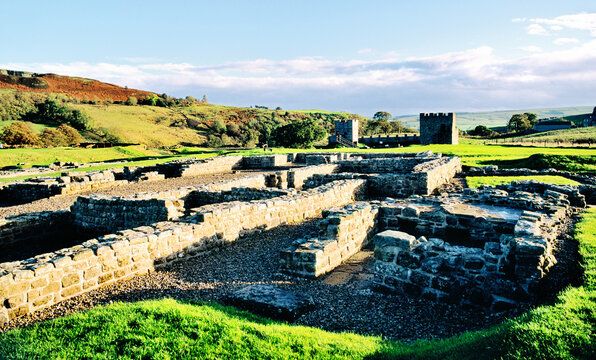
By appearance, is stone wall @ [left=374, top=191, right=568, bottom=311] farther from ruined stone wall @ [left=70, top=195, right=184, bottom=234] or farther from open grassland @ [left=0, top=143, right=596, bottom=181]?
open grassland @ [left=0, top=143, right=596, bottom=181]

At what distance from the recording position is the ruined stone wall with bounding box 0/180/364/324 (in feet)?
18.5

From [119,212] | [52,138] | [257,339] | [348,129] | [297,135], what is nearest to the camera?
[257,339]

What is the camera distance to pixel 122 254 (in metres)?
6.96

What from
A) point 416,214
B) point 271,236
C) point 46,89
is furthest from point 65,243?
point 46,89

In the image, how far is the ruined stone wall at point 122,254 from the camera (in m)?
5.64

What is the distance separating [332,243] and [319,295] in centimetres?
146

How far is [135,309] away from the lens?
16.4 ft

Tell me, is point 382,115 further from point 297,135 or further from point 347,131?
point 297,135

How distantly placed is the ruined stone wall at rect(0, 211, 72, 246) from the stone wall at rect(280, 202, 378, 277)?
29.3 feet

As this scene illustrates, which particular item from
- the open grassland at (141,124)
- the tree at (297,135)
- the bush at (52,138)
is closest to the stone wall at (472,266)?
the bush at (52,138)

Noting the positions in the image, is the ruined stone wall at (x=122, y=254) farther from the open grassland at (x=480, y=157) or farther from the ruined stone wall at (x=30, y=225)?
the open grassland at (x=480, y=157)

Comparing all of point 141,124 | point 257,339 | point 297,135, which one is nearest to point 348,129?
point 297,135

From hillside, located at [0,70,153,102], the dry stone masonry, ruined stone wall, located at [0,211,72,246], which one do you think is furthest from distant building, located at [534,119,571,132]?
hillside, located at [0,70,153,102]

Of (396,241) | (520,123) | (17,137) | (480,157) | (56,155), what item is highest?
(520,123)
